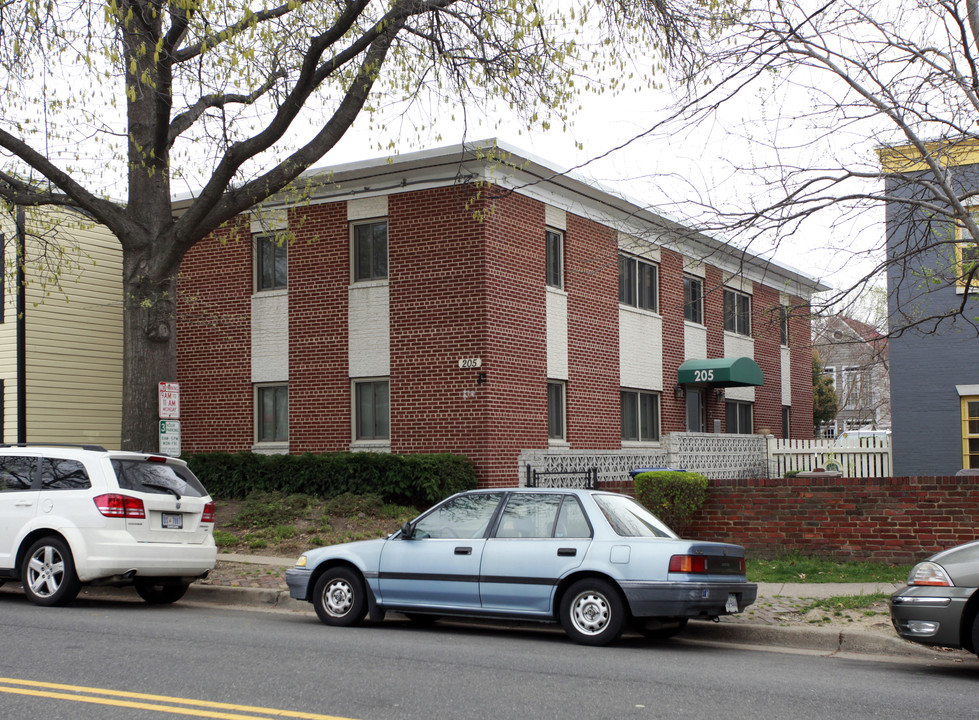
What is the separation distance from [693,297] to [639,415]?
15.5 feet

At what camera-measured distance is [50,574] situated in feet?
37.2

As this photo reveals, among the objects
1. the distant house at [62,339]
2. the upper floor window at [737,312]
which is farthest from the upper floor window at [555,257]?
the distant house at [62,339]

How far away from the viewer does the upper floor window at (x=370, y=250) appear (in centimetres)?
2097

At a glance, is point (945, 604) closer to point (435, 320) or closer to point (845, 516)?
point (845, 516)

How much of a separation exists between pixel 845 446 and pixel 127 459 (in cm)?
Answer: 1707

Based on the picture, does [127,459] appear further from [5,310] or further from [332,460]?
[5,310]

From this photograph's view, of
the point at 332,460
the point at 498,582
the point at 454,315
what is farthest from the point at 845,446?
the point at 498,582

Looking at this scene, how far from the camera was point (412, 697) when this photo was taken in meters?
6.97

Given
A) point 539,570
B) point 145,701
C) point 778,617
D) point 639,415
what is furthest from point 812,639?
point 639,415

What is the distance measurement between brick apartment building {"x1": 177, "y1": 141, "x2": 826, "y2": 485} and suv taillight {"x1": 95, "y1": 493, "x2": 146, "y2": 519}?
7610 mm

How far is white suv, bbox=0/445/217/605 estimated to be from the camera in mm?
11180

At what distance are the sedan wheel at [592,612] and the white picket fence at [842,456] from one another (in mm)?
15089

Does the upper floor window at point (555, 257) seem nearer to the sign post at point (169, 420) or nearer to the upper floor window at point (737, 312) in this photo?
the upper floor window at point (737, 312)

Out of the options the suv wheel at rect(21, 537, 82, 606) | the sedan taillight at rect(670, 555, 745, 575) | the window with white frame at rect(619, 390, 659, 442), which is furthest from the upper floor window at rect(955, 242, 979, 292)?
the suv wheel at rect(21, 537, 82, 606)
